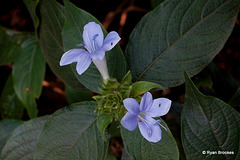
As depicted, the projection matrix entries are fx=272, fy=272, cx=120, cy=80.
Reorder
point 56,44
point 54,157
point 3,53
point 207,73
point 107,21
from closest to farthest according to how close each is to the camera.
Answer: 1. point 54,157
2. point 56,44
3. point 207,73
4. point 3,53
5. point 107,21

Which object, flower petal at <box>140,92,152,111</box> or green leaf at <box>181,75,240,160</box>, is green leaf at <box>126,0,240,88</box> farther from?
flower petal at <box>140,92,152,111</box>

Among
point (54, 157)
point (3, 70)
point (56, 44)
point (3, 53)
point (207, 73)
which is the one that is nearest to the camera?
point (54, 157)

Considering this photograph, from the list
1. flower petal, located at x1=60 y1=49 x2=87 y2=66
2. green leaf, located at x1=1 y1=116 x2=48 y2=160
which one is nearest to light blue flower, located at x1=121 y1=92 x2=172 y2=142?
flower petal, located at x1=60 y1=49 x2=87 y2=66

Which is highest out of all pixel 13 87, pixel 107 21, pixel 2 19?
pixel 2 19

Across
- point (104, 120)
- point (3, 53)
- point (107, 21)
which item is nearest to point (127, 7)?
point (107, 21)

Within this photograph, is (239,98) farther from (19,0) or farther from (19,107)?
(19,0)

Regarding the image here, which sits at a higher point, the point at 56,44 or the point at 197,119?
the point at 56,44
